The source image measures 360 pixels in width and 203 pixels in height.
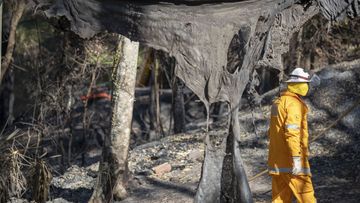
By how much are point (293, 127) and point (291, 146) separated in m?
0.22

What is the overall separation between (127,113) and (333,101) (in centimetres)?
474

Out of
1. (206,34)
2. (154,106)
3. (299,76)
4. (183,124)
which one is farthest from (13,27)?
(206,34)

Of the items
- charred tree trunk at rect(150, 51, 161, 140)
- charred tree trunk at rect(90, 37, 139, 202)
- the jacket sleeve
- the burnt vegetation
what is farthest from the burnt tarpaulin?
charred tree trunk at rect(150, 51, 161, 140)

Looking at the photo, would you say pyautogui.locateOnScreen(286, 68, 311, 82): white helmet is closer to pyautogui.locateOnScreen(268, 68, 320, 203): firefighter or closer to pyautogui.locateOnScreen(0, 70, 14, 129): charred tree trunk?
pyautogui.locateOnScreen(268, 68, 320, 203): firefighter

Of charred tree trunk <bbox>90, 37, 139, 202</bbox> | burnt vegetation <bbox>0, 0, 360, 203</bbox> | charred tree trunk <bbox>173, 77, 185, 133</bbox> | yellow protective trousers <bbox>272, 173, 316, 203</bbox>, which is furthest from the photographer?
charred tree trunk <bbox>173, 77, 185, 133</bbox>

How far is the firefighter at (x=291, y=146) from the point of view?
27.6 feet

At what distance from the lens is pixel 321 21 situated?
16594 millimetres

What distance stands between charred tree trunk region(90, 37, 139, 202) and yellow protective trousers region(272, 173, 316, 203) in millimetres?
3130

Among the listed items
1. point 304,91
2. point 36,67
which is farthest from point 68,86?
point 304,91

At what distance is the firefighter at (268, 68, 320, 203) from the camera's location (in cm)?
840

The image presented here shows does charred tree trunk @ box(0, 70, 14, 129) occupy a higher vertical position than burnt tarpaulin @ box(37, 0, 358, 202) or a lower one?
lower

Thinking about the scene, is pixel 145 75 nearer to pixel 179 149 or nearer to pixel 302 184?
pixel 179 149

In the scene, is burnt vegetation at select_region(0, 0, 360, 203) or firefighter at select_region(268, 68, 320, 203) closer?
burnt vegetation at select_region(0, 0, 360, 203)

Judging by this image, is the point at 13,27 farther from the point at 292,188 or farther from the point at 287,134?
the point at 292,188
